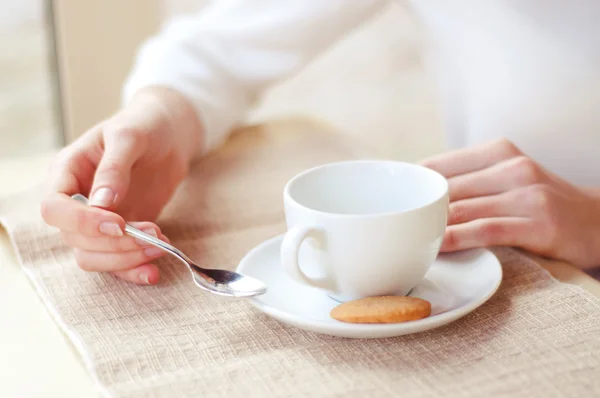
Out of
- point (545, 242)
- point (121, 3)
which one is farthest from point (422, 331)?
point (121, 3)

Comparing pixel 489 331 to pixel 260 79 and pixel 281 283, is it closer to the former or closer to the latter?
pixel 281 283

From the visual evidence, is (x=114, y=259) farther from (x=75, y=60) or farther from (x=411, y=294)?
(x=75, y=60)

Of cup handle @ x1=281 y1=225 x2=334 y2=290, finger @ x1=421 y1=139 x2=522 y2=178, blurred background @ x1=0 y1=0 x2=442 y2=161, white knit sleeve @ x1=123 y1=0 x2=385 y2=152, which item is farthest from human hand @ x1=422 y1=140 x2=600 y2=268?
blurred background @ x1=0 y1=0 x2=442 y2=161

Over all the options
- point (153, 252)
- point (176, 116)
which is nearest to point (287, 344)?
point (153, 252)


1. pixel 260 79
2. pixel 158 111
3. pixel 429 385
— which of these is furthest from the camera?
pixel 260 79

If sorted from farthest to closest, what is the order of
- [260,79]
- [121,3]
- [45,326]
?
[121,3] < [260,79] < [45,326]

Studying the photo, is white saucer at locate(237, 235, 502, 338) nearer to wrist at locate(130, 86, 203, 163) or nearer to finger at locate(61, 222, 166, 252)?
finger at locate(61, 222, 166, 252)
